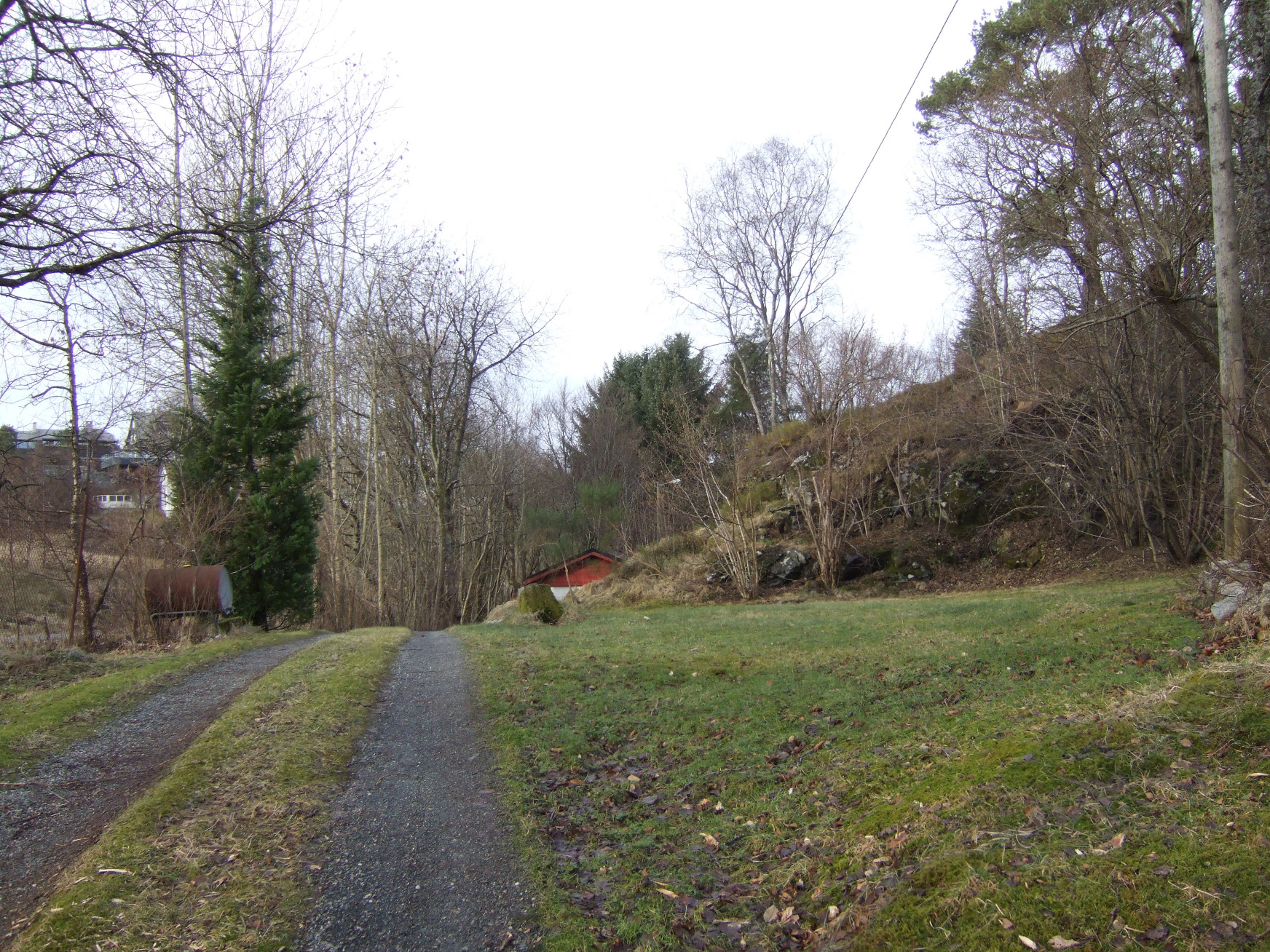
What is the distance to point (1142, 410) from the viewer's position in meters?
13.8

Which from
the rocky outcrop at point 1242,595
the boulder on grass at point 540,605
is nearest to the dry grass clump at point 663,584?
the boulder on grass at point 540,605

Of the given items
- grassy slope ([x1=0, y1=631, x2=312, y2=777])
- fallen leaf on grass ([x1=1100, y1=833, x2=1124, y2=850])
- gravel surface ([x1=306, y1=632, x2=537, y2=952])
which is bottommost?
gravel surface ([x1=306, y1=632, x2=537, y2=952])

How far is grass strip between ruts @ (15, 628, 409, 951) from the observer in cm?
331

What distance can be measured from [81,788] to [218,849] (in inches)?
64.9

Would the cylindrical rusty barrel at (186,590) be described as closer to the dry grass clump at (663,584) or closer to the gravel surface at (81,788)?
the gravel surface at (81,788)

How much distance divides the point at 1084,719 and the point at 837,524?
15035 mm

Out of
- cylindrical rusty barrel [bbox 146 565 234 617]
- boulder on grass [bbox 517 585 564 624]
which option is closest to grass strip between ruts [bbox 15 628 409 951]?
cylindrical rusty barrel [bbox 146 565 234 617]

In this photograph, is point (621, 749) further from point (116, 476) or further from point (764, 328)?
point (764, 328)

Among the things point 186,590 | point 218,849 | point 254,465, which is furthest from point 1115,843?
point 254,465

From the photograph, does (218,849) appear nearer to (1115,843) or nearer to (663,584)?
(1115,843)

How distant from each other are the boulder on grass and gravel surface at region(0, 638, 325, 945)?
8.46m

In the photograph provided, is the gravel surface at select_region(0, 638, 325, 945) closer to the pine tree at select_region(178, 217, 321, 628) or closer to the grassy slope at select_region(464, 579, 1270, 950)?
the grassy slope at select_region(464, 579, 1270, 950)

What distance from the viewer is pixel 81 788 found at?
195 inches

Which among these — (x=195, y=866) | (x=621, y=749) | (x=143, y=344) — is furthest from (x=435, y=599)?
(x=195, y=866)
